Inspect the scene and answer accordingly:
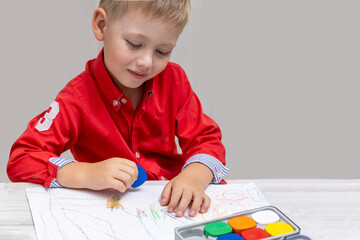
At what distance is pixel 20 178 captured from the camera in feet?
2.82

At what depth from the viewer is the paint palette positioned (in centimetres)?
65

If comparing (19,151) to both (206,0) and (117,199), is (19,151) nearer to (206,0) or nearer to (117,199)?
(117,199)

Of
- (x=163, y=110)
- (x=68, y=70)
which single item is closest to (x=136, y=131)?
(x=163, y=110)

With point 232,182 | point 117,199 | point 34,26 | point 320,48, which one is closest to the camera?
point 117,199

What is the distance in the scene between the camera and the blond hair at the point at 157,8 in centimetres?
84

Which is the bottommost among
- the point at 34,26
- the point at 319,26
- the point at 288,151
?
the point at 288,151

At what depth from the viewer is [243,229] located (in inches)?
26.0

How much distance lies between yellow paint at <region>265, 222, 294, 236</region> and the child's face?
336 mm

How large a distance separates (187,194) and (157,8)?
0.99 feet

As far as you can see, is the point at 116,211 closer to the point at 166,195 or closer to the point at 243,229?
the point at 166,195

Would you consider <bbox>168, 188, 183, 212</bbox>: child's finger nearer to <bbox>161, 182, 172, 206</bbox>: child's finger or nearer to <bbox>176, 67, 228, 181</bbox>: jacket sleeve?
<bbox>161, 182, 172, 206</bbox>: child's finger

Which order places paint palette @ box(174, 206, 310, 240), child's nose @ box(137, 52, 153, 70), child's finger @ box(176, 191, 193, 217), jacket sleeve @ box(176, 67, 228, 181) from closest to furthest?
paint palette @ box(174, 206, 310, 240) → child's finger @ box(176, 191, 193, 217) → child's nose @ box(137, 52, 153, 70) → jacket sleeve @ box(176, 67, 228, 181)

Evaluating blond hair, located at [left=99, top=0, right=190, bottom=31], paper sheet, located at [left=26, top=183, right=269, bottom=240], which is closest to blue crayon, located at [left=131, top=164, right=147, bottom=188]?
paper sheet, located at [left=26, top=183, right=269, bottom=240]

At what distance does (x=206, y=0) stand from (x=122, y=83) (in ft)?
1.77
